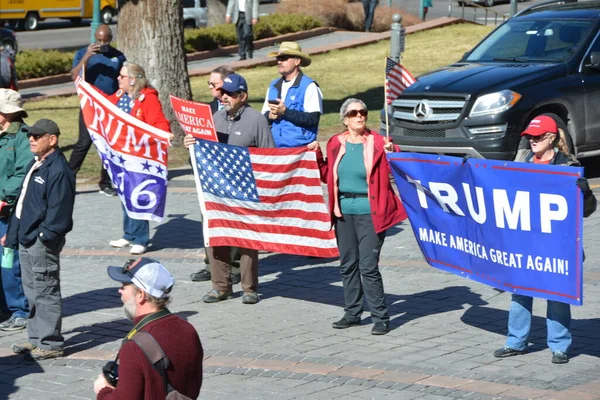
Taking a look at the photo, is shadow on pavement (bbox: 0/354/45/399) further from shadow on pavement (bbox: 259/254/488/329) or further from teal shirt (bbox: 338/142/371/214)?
Result: teal shirt (bbox: 338/142/371/214)

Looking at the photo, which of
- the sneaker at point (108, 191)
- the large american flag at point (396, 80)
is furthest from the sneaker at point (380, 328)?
the sneaker at point (108, 191)

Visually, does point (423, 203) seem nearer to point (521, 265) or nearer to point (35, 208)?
point (521, 265)

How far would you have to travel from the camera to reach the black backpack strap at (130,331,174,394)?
201 inches

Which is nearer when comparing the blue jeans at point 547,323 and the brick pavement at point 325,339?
the brick pavement at point 325,339

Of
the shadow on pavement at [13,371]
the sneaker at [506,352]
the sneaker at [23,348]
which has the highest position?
the sneaker at [506,352]

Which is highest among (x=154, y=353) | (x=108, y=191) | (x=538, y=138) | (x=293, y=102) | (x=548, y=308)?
(x=538, y=138)

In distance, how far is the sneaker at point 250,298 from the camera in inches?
407

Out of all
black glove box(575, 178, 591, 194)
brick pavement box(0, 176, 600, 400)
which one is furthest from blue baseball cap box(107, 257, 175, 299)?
black glove box(575, 178, 591, 194)

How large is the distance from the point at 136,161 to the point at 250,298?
6.80 ft

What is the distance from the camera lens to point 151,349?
16.8 ft

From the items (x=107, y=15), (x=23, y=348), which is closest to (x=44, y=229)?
(x=23, y=348)

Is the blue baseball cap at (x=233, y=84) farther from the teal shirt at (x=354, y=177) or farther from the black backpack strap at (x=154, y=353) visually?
the black backpack strap at (x=154, y=353)

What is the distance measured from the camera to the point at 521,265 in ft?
26.8

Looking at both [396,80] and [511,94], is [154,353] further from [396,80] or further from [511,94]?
[396,80]
